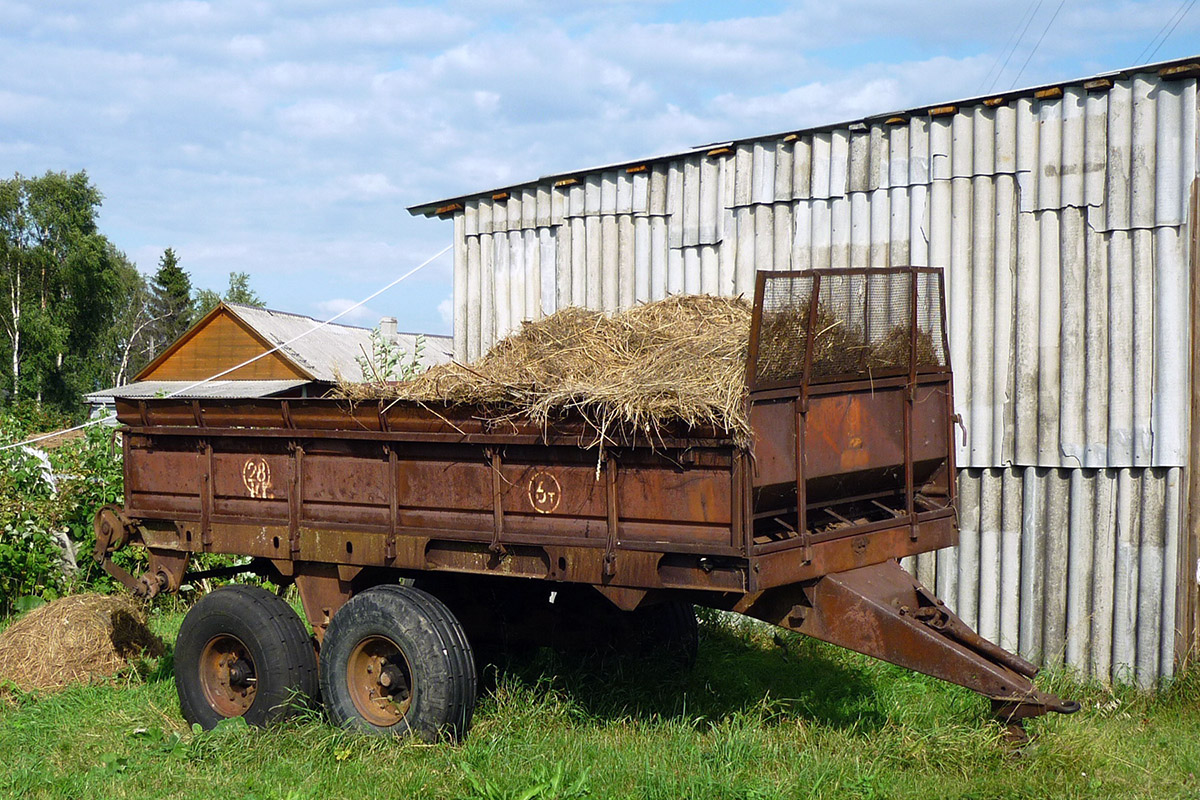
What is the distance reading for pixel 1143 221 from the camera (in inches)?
285

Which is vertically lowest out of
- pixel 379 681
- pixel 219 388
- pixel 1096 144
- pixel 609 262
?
pixel 379 681

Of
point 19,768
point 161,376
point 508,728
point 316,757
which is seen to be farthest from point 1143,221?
point 161,376

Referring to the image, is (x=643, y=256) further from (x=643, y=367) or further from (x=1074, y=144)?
(x=643, y=367)

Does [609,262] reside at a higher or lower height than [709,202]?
lower

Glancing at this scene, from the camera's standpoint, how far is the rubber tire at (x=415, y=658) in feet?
→ 18.6

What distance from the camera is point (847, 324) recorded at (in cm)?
554

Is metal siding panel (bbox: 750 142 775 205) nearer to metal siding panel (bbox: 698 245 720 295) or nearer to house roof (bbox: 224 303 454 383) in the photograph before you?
metal siding panel (bbox: 698 245 720 295)

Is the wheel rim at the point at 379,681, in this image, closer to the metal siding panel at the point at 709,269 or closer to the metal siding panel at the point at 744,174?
the metal siding panel at the point at 709,269

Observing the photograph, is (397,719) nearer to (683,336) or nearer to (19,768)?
(19,768)

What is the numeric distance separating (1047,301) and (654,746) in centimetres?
440

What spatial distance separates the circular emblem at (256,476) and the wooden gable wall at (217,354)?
2413 cm

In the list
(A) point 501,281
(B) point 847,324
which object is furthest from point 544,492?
(A) point 501,281

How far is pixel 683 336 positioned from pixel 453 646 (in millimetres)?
2149

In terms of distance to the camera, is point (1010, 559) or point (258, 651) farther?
point (1010, 559)
